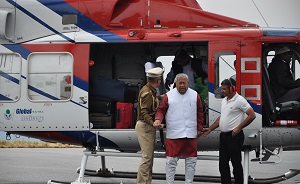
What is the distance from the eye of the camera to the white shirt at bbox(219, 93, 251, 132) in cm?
996

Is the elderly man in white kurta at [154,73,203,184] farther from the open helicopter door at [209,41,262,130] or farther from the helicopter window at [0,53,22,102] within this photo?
the helicopter window at [0,53,22,102]

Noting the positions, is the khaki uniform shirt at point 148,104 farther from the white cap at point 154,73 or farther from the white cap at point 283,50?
the white cap at point 283,50

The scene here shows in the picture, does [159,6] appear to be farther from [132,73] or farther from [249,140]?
[249,140]

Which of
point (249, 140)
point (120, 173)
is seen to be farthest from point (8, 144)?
point (249, 140)

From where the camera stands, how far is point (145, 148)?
33.3ft

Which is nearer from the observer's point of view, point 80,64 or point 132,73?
point 80,64

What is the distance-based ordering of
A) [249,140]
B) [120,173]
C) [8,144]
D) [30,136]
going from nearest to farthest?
[249,140]
[30,136]
[120,173]
[8,144]

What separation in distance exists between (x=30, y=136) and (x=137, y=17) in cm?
265

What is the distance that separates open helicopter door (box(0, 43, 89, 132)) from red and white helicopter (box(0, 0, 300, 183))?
0.05 feet

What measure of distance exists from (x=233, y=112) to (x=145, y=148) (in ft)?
4.60

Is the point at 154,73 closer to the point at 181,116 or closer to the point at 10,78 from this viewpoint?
the point at 181,116

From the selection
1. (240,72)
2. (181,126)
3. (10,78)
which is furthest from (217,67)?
(10,78)

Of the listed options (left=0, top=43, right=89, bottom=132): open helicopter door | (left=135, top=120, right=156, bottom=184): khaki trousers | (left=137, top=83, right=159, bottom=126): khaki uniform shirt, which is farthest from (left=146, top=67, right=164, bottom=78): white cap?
(left=0, top=43, right=89, bottom=132): open helicopter door

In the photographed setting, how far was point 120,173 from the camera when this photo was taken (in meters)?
12.2
